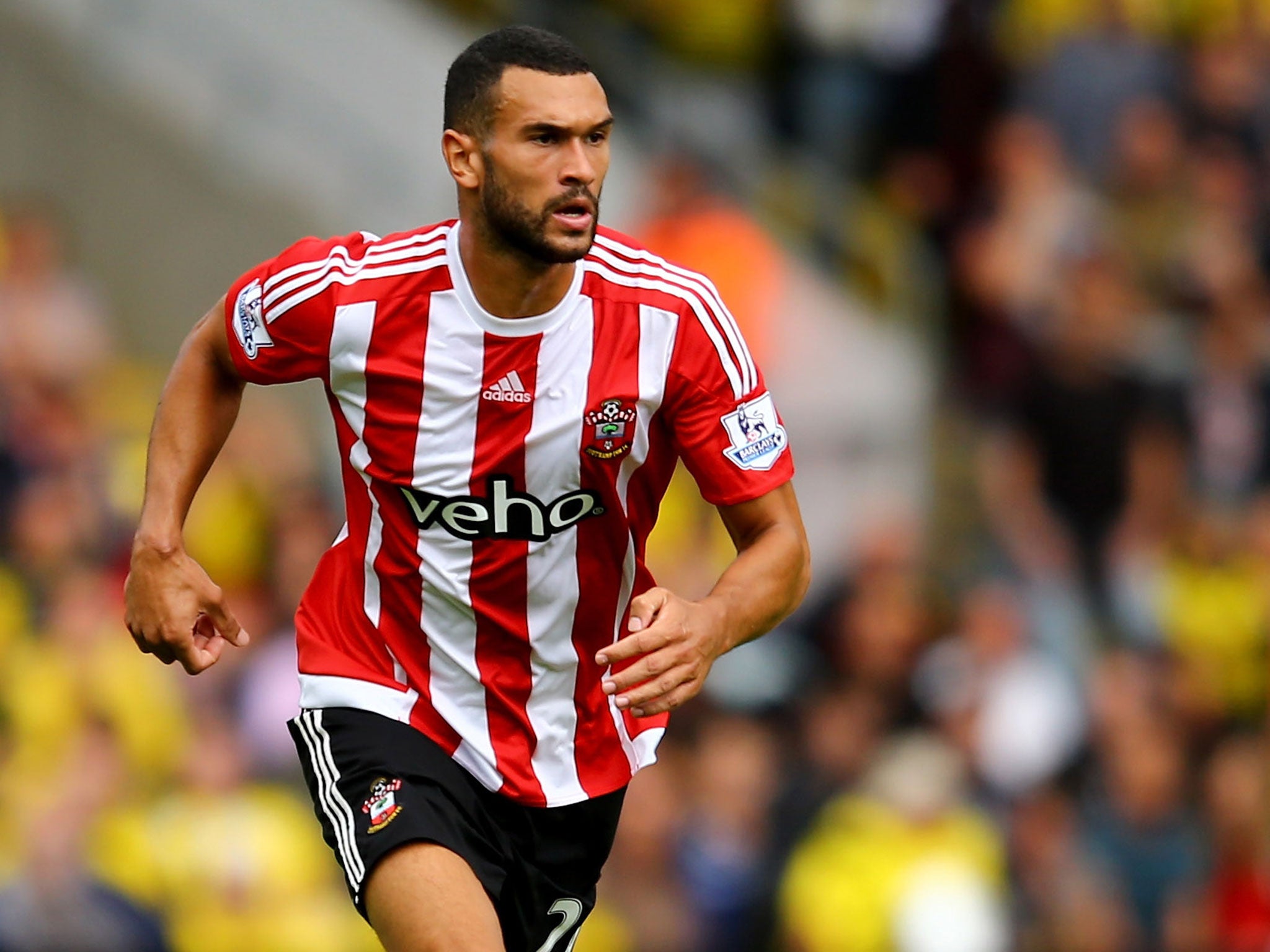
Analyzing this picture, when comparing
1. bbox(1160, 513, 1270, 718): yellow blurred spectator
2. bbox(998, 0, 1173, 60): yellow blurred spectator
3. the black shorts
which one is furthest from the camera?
bbox(998, 0, 1173, 60): yellow blurred spectator

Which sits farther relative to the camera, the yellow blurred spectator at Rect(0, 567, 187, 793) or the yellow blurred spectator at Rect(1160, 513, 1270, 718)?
the yellow blurred spectator at Rect(1160, 513, 1270, 718)

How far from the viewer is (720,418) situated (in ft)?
16.0

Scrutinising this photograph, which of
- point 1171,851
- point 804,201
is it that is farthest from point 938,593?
point 804,201

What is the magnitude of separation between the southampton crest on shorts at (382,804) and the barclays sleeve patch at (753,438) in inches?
40.2

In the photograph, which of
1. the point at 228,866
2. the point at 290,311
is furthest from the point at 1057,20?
Answer: the point at 290,311

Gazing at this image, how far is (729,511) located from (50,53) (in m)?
9.13

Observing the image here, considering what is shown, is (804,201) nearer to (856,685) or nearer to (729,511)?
(856,685)

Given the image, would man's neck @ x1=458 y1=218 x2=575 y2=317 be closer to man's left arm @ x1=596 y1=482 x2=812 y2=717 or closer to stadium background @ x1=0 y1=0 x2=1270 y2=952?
man's left arm @ x1=596 y1=482 x2=812 y2=717

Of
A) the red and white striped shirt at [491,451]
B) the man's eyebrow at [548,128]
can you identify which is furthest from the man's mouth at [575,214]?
the red and white striped shirt at [491,451]

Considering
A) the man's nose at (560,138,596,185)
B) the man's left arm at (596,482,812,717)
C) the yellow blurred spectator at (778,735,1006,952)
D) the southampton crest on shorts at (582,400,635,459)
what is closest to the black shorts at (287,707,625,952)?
the man's left arm at (596,482,812,717)

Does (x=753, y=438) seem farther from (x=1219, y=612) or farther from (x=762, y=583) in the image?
(x=1219, y=612)

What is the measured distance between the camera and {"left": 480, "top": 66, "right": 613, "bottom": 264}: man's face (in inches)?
182

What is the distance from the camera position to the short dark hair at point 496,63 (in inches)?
184

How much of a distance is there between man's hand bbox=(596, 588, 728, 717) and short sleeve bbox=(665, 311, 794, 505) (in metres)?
0.48
